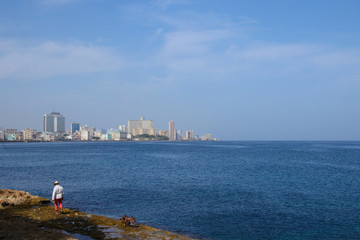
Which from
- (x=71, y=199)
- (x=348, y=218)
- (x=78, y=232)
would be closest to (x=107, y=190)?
(x=71, y=199)

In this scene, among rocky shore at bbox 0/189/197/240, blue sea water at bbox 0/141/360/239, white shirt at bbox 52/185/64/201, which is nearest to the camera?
rocky shore at bbox 0/189/197/240

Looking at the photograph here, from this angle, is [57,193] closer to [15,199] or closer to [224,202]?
[15,199]

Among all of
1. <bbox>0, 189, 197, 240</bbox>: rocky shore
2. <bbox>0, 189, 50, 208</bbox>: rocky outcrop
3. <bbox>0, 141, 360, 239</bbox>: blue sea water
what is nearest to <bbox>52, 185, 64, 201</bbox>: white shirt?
<bbox>0, 189, 197, 240</bbox>: rocky shore

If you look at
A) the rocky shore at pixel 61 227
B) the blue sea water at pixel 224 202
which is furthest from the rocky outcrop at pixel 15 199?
the blue sea water at pixel 224 202

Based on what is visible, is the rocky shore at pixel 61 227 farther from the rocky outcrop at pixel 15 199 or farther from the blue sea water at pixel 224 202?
the blue sea water at pixel 224 202

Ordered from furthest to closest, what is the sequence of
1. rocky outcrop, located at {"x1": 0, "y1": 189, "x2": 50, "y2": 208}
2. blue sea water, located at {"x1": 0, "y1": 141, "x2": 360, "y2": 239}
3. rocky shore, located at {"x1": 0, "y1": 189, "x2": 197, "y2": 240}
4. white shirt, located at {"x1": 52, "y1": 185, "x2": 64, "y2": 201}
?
rocky outcrop, located at {"x1": 0, "y1": 189, "x2": 50, "y2": 208}
white shirt, located at {"x1": 52, "y1": 185, "x2": 64, "y2": 201}
blue sea water, located at {"x1": 0, "y1": 141, "x2": 360, "y2": 239}
rocky shore, located at {"x1": 0, "y1": 189, "x2": 197, "y2": 240}

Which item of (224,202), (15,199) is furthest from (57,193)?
(224,202)

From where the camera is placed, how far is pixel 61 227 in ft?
53.6

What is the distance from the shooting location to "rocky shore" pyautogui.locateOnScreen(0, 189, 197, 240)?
14.6 metres

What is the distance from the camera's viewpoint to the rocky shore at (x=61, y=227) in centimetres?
1464

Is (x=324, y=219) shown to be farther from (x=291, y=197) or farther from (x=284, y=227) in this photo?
(x=291, y=197)

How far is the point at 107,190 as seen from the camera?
3069 centimetres

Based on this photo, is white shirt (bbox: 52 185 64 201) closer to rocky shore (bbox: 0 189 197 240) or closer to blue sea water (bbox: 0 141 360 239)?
rocky shore (bbox: 0 189 197 240)

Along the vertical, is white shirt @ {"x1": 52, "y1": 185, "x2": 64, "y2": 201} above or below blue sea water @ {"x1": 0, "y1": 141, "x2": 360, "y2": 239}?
above
